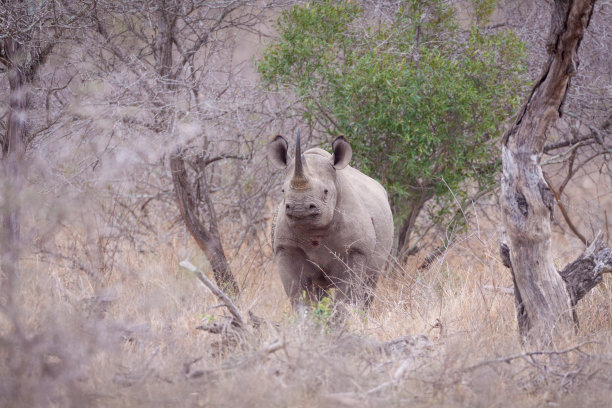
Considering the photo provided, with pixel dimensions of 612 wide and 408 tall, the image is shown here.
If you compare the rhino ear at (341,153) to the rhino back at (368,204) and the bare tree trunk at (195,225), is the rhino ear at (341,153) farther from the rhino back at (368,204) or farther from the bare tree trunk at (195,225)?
the bare tree trunk at (195,225)

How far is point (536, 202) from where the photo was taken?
199 inches

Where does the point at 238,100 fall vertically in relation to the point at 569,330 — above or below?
above

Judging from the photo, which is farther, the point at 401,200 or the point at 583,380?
the point at 401,200

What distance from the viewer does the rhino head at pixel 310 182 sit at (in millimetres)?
5973

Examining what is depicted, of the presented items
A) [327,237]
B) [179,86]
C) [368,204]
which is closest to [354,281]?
[327,237]

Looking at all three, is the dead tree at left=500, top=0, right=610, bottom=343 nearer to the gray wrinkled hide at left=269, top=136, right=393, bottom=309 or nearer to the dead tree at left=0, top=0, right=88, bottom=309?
the gray wrinkled hide at left=269, top=136, right=393, bottom=309

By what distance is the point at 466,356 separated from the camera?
4547mm

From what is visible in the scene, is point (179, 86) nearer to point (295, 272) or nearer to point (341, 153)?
point (341, 153)

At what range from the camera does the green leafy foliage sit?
7805 millimetres

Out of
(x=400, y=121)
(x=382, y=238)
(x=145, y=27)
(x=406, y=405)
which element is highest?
(x=145, y=27)

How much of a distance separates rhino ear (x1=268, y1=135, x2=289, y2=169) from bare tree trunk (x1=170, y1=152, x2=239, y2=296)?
2216 millimetres

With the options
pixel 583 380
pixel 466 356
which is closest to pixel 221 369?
pixel 466 356

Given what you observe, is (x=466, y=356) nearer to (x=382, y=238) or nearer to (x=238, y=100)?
(x=382, y=238)

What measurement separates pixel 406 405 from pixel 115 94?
5.24m
